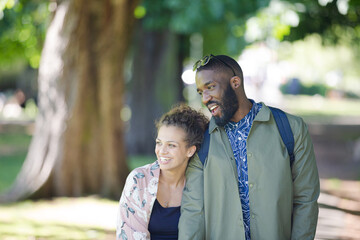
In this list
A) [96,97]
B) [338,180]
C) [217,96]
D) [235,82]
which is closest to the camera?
[217,96]

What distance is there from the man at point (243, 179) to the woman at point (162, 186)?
147 mm

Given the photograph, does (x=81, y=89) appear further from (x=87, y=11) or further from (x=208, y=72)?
(x=208, y=72)

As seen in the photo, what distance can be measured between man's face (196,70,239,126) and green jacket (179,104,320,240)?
135mm

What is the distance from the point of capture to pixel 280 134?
143 inches

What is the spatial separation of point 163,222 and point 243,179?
25.4 inches

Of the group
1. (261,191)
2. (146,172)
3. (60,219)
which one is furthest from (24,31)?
(261,191)

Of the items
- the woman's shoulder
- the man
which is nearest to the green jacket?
the man

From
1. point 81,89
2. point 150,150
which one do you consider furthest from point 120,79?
point 150,150

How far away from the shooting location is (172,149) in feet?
12.5

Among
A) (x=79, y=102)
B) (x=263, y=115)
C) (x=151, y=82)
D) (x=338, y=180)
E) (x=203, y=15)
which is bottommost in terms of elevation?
(x=338, y=180)

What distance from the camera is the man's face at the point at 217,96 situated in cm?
365

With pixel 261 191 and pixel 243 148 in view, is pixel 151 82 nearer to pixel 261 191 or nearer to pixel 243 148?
pixel 243 148

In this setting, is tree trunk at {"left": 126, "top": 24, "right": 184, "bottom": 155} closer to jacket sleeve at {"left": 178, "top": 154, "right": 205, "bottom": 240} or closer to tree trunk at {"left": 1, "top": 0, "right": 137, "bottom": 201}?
tree trunk at {"left": 1, "top": 0, "right": 137, "bottom": 201}

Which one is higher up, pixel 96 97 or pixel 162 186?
pixel 96 97
